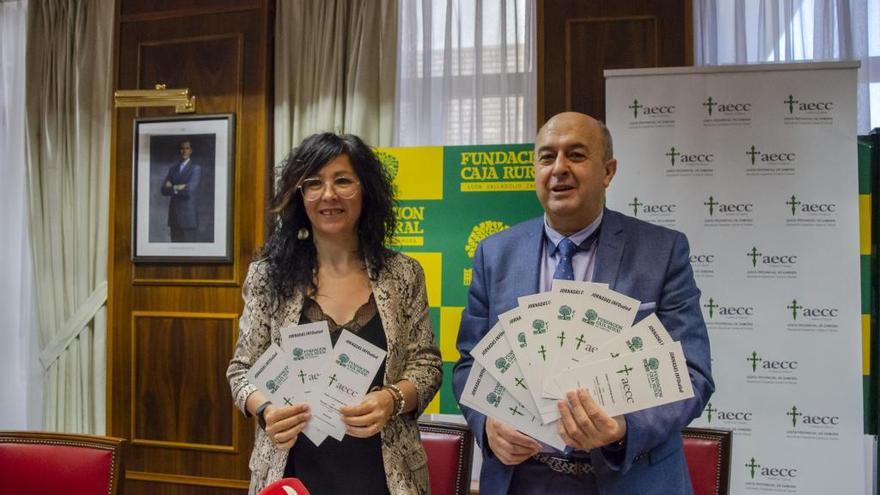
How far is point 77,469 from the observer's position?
5.87 feet

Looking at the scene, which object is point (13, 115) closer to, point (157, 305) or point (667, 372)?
point (157, 305)

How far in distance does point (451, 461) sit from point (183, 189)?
8.99 feet

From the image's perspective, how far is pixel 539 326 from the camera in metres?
1.31

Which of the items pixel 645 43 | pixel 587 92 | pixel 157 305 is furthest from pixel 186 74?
pixel 645 43

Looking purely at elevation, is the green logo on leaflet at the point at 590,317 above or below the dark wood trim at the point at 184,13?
below

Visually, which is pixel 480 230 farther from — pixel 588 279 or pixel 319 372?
pixel 319 372

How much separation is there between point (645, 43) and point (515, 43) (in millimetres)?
738

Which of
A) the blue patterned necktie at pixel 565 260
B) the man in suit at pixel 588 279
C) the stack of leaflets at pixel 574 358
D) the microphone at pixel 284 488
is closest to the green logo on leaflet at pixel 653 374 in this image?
the stack of leaflets at pixel 574 358

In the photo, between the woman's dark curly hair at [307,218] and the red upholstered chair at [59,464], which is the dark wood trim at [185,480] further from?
the woman's dark curly hair at [307,218]

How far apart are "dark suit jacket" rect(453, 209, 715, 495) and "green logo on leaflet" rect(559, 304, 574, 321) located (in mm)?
231

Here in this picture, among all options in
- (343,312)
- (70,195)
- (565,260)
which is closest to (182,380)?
(70,195)

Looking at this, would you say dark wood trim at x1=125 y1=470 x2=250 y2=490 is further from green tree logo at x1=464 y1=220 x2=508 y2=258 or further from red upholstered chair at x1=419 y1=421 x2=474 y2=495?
red upholstered chair at x1=419 y1=421 x2=474 y2=495

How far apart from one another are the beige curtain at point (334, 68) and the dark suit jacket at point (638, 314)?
7.52ft

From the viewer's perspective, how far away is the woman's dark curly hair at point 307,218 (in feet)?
5.41
